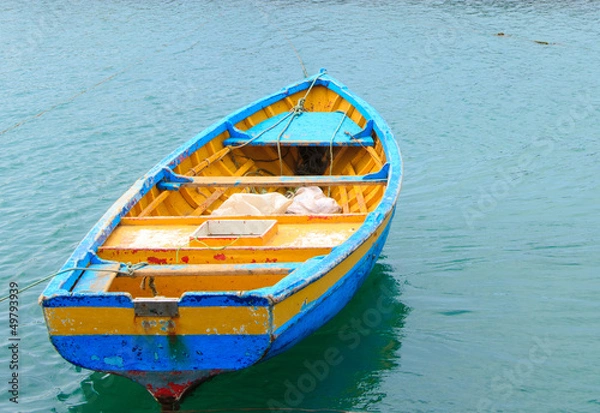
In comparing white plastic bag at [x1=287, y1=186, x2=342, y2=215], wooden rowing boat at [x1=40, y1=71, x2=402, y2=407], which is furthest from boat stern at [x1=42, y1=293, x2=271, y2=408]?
white plastic bag at [x1=287, y1=186, x2=342, y2=215]

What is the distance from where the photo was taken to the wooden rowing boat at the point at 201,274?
4.90 metres

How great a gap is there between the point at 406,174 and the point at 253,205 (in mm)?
4424

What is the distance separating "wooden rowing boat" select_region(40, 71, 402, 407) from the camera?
16.1 feet

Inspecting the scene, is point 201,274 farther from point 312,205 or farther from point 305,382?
point 312,205

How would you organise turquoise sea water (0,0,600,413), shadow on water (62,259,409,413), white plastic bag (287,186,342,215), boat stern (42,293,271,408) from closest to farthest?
boat stern (42,293,271,408) < shadow on water (62,259,409,413) < turquoise sea water (0,0,600,413) < white plastic bag (287,186,342,215)

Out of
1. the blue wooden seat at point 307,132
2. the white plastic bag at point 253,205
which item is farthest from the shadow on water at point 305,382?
the blue wooden seat at point 307,132

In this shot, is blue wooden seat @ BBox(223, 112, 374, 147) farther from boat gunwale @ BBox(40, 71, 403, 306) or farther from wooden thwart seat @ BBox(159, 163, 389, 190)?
wooden thwart seat @ BBox(159, 163, 389, 190)

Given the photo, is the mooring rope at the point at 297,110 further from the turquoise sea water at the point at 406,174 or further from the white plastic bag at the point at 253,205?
the white plastic bag at the point at 253,205

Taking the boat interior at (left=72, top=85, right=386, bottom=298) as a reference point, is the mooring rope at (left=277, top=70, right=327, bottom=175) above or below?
above

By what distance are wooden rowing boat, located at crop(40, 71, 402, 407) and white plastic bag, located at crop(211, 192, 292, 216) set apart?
0.14 meters

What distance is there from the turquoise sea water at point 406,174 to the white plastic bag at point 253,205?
47.8 inches

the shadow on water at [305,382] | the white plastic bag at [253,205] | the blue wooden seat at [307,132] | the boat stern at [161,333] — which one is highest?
the blue wooden seat at [307,132]

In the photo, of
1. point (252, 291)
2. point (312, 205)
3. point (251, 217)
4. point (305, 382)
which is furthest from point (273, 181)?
point (252, 291)

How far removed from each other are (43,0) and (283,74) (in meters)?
15.0
